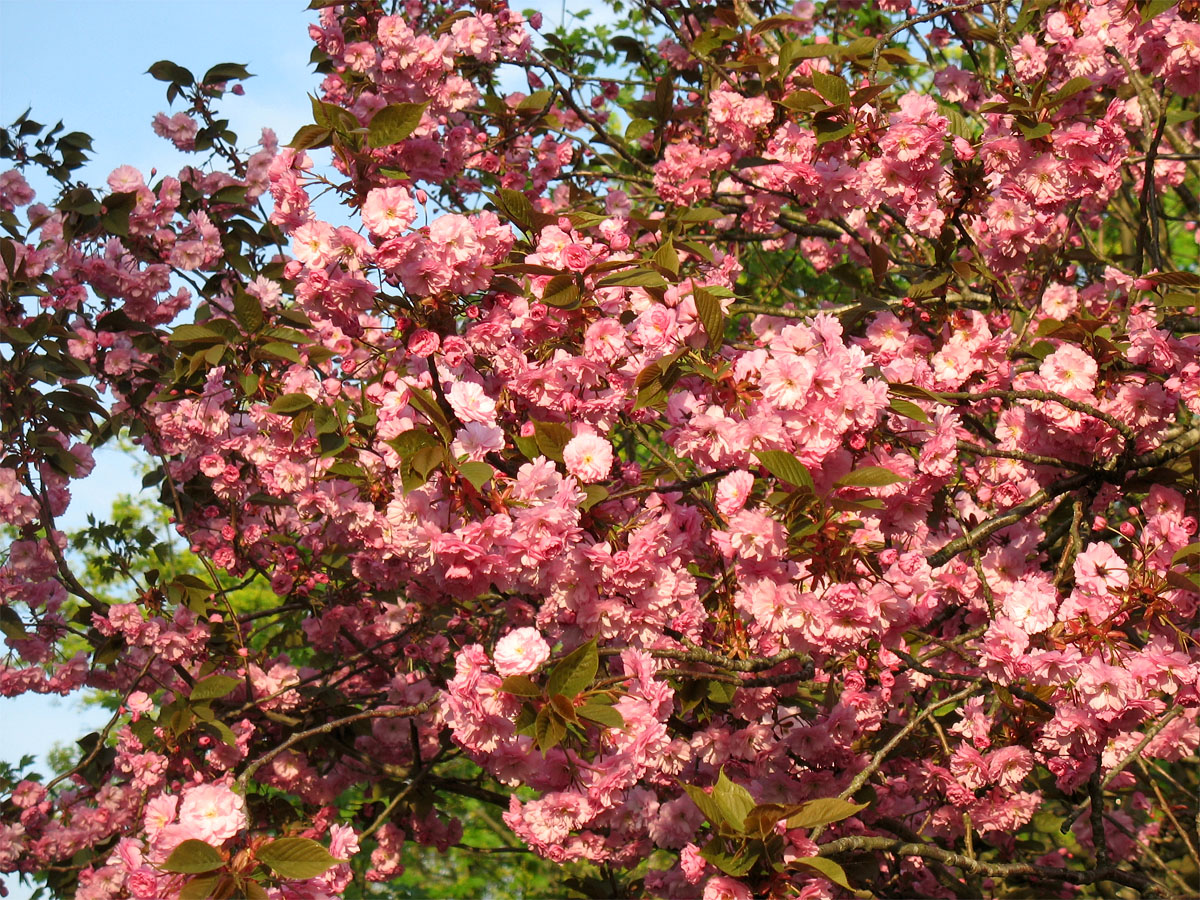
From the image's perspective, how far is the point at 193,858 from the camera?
2.01 m

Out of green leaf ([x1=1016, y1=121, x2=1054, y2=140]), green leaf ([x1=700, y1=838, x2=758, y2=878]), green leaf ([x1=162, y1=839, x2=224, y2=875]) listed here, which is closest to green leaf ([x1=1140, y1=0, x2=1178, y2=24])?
green leaf ([x1=1016, y1=121, x2=1054, y2=140])

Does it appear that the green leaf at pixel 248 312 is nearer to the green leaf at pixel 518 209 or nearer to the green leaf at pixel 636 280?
the green leaf at pixel 518 209

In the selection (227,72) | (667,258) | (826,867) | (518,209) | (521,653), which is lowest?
(826,867)

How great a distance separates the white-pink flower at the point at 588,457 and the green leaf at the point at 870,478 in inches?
20.2

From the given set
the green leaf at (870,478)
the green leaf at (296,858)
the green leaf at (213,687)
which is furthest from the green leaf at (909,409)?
the green leaf at (213,687)

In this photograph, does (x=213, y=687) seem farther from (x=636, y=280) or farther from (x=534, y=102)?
(x=534, y=102)

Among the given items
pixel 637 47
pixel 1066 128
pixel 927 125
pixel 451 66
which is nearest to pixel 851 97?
pixel 927 125

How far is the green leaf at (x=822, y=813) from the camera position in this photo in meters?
2.06

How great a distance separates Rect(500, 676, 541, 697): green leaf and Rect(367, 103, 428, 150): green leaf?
49.3 inches

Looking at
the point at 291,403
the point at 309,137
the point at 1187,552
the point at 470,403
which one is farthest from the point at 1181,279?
the point at 291,403

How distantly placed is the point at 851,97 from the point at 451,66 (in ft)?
4.23

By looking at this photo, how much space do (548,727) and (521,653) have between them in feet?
0.56

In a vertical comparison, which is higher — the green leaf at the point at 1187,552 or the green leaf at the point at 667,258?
the green leaf at the point at 667,258

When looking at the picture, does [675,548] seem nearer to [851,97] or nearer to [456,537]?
[456,537]
